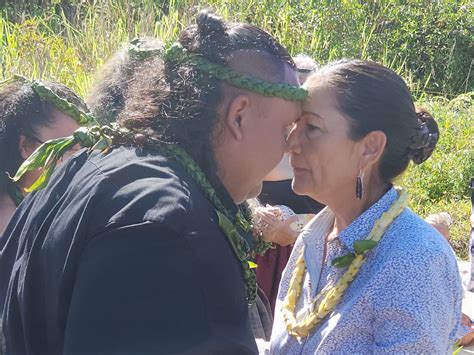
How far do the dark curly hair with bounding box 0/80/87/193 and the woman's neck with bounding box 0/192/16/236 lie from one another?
3 centimetres

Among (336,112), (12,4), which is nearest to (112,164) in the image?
(336,112)

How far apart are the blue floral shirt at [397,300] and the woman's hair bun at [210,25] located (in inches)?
29.9

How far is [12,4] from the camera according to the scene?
1005cm

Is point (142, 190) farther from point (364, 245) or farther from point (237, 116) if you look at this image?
point (364, 245)

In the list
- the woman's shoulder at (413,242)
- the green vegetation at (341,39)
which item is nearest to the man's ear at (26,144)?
the woman's shoulder at (413,242)

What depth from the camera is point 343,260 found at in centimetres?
218

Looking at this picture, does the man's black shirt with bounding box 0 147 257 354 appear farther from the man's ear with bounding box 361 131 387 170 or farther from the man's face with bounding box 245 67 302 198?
the man's ear with bounding box 361 131 387 170

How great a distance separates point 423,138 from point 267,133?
74cm

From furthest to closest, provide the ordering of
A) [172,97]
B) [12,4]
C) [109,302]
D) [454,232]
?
[12,4] → [454,232] → [172,97] → [109,302]

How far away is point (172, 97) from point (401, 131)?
0.85 meters

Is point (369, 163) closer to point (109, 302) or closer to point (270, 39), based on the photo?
point (270, 39)

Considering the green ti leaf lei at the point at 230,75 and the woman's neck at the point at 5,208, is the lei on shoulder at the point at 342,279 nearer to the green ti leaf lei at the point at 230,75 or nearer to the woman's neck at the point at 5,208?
the green ti leaf lei at the point at 230,75

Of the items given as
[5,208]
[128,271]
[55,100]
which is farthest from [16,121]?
[128,271]

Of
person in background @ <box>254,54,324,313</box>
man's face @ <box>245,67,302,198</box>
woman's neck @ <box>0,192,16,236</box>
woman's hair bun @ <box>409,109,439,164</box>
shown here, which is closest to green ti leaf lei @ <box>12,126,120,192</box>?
man's face @ <box>245,67,302,198</box>
